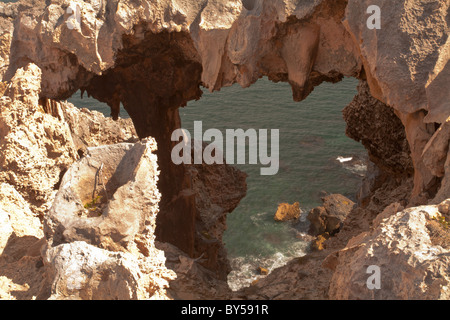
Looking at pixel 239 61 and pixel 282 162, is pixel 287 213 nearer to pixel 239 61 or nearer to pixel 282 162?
pixel 282 162

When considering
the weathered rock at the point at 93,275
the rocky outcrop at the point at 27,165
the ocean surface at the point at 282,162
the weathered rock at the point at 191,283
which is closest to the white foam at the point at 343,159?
the ocean surface at the point at 282,162

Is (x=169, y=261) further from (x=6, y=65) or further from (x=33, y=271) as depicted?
(x=6, y=65)

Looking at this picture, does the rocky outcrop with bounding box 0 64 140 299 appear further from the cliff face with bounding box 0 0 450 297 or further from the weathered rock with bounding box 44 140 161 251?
the weathered rock with bounding box 44 140 161 251

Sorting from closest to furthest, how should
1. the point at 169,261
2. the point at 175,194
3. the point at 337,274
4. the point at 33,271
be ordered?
the point at 337,274
the point at 33,271
the point at 169,261
the point at 175,194

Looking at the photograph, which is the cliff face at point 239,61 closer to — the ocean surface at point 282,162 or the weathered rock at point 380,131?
the weathered rock at point 380,131

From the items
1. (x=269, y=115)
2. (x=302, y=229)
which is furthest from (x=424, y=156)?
(x=269, y=115)
